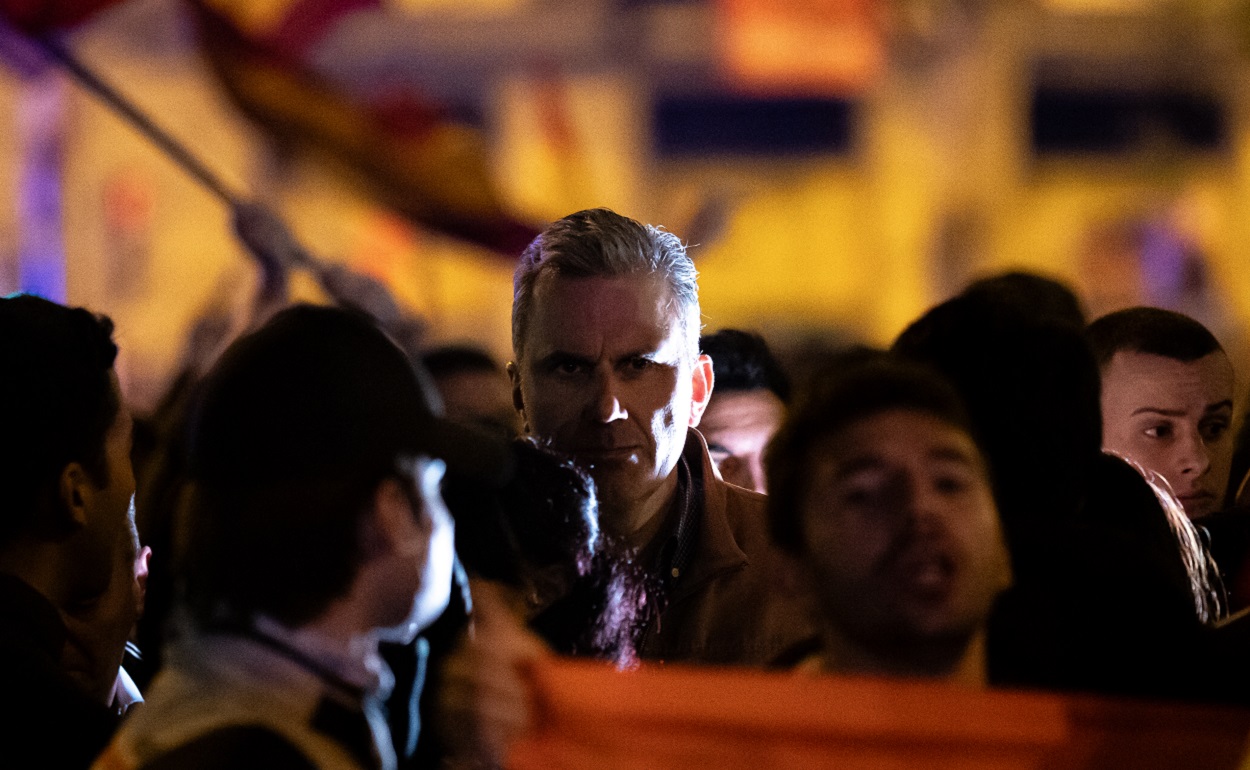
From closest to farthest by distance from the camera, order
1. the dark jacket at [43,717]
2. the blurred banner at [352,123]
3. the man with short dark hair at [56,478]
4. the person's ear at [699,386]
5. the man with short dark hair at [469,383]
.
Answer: the dark jacket at [43,717] < the man with short dark hair at [56,478] < the person's ear at [699,386] < the man with short dark hair at [469,383] < the blurred banner at [352,123]

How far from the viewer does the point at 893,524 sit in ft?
6.15

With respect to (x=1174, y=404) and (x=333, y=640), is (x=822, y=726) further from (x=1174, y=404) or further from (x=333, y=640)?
(x=1174, y=404)

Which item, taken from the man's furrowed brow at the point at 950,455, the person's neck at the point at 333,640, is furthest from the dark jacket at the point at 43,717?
the man's furrowed brow at the point at 950,455

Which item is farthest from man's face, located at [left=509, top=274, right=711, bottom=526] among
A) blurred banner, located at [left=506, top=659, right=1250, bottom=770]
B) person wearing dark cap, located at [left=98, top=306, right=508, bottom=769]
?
person wearing dark cap, located at [left=98, top=306, right=508, bottom=769]

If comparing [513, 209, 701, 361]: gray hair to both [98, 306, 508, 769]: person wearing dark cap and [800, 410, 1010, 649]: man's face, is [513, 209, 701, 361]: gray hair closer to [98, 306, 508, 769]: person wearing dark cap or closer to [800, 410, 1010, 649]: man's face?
[800, 410, 1010, 649]: man's face

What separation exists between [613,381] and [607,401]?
50mm

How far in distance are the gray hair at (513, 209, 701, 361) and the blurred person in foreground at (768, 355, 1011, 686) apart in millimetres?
922

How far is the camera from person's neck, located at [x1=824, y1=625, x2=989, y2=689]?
74.9 inches

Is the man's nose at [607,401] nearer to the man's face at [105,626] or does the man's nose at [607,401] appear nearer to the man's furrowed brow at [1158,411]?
the man's face at [105,626]

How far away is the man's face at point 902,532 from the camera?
186cm

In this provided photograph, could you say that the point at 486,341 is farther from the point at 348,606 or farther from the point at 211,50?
the point at 348,606

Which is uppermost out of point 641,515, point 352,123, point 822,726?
point 822,726

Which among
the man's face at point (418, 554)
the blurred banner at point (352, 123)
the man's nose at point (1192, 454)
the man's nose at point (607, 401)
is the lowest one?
the blurred banner at point (352, 123)

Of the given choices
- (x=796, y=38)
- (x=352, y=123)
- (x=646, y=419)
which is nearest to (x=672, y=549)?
(x=646, y=419)
